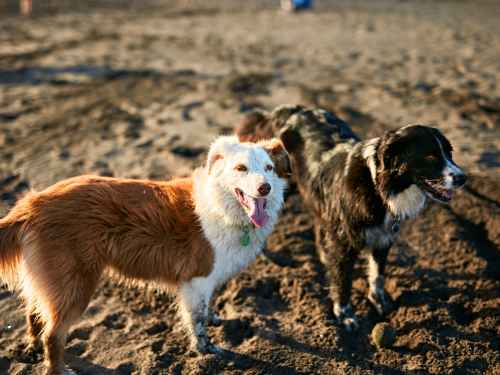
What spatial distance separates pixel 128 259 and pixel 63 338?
71 centimetres

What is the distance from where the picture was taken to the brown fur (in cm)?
320

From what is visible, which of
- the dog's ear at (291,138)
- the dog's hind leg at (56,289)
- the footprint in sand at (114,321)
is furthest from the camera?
the dog's ear at (291,138)

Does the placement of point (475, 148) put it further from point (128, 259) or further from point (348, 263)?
point (128, 259)

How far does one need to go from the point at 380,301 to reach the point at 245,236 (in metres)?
1.51

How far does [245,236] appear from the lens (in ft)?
11.8

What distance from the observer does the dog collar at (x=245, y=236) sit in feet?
11.8

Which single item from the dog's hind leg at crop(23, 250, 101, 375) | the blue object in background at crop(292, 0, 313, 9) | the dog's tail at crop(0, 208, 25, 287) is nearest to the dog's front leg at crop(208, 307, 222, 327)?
the dog's hind leg at crop(23, 250, 101, 375)

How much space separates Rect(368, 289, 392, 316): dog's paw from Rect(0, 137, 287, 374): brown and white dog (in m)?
1.29

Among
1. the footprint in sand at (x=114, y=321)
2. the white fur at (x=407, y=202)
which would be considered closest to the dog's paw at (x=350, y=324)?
the white fur at (x=407, y=202)

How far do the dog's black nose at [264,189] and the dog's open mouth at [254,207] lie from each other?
0.16 meters

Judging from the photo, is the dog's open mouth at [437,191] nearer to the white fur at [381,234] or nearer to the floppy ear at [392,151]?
the floppy ear at [392,151]

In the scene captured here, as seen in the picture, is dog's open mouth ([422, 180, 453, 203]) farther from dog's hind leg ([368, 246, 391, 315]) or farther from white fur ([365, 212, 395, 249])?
dog's hind leg ([368, 246, 391, 315])

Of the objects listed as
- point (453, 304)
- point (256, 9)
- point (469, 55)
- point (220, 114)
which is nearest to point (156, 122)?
point (220, 114)

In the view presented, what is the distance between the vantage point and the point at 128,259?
11.5ft
